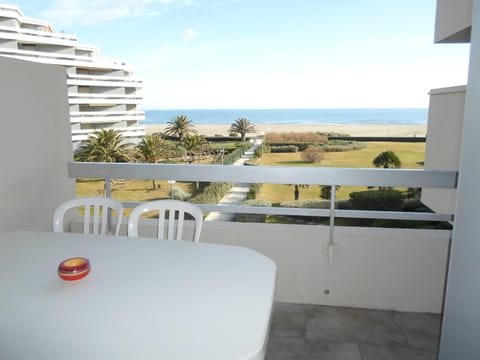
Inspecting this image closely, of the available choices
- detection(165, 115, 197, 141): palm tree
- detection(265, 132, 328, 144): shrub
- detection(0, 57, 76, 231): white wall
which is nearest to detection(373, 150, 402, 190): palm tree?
detection(265, 132, 328, 144): shrub

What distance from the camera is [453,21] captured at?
449 centimetres

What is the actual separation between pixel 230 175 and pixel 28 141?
1564 millimetres

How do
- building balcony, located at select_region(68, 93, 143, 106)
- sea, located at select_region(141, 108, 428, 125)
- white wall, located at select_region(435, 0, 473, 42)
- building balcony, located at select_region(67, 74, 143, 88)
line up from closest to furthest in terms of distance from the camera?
white wall, located at select_region(435, 0, 473, 42) → building balcony, located at select_region(68, 93, 143, 106) → building balcony, located at select_region(67, 74, 143, 88) → sea, located at select_region(141, 108, 428, 125)

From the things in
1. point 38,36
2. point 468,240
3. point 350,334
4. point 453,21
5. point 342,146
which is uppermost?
point 38,36

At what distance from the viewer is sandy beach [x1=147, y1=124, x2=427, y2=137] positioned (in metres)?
A: 21.2

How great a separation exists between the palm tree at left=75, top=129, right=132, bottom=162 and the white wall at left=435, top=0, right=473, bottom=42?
33.8 ft

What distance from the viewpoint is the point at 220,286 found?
1.24 m

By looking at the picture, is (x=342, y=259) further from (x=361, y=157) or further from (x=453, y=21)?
(x=361, y=157)

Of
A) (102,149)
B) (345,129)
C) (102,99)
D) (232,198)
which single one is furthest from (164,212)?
(345,129)

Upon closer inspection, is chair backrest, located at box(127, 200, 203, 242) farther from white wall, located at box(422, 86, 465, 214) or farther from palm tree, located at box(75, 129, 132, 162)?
palm tree, located at box(75, 129, 132, 162)

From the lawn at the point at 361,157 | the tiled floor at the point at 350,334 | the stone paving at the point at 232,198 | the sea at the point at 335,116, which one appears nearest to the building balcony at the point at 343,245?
the tiled floor at the point at 350,334

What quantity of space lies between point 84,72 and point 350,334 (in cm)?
2839

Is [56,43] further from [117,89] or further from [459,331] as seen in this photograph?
[459,331]

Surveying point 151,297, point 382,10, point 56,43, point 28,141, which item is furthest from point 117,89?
point 151,297
